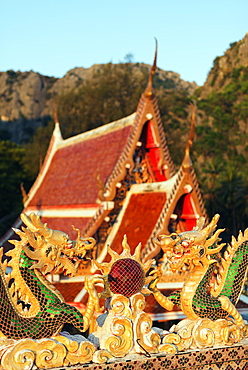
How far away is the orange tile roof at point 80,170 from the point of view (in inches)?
403

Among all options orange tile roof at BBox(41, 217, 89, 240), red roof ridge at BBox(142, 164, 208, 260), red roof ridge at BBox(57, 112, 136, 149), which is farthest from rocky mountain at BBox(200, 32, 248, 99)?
red roof ridge at BBox(142, 164, 208, 260)

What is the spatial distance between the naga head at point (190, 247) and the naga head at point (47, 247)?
673mm

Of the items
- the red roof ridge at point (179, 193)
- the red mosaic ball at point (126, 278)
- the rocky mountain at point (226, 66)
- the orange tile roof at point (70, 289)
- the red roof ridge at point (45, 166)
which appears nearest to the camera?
the red mosaic ball at point (126, 278)

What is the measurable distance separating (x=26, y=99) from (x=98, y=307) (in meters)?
70.5

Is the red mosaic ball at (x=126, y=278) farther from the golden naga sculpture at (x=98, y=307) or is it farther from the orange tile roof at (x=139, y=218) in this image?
the orange tile roof at (x=139, y=218)

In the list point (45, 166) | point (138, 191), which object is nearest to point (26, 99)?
point (45, 166)

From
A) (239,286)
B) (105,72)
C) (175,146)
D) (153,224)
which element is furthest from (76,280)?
(105,72)

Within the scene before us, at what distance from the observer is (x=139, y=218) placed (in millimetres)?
8711

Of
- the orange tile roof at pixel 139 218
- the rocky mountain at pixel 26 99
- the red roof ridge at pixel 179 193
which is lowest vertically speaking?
the rocky mountain at pixel 26 99

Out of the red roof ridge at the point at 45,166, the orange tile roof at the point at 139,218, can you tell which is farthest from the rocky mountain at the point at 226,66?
the orange tile roof at the point at 139,218

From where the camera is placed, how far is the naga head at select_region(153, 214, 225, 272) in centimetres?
372

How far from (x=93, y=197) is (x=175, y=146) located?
28.4m

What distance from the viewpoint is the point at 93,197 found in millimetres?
9789

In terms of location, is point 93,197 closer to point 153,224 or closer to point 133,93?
point 153,224
